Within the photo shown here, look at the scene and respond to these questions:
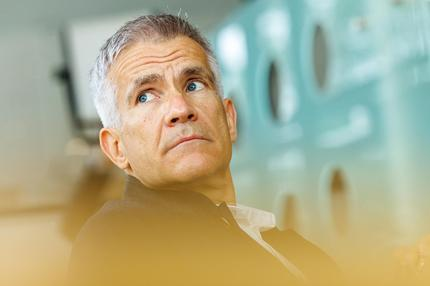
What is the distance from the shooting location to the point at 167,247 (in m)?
0.70

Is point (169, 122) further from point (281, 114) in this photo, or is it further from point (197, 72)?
point (281, 114)

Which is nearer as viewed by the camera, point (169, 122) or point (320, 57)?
point (169, 122)

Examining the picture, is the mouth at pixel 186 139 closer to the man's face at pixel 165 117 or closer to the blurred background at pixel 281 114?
the man's face at pixel 165 117

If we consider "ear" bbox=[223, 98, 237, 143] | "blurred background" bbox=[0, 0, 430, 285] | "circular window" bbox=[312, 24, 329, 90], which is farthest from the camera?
"circular window" bbox=[312, 24, 329, 90]

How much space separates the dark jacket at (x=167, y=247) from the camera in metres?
0.66

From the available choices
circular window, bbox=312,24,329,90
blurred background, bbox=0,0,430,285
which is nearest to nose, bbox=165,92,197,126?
blurred background, bbox=0,0,430,285

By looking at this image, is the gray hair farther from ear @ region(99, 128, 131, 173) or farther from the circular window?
the circular window

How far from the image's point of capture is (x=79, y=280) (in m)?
0.65

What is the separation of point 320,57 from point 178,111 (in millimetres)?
1647

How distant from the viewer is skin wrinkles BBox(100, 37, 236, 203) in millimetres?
714

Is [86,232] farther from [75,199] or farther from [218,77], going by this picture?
[75,199]

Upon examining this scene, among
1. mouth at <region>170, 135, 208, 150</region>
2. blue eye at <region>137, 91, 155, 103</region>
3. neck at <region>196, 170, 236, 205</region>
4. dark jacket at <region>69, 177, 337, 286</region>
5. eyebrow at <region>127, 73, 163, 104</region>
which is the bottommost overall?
dark jacket at <region>69, 177, 337, 286</region>

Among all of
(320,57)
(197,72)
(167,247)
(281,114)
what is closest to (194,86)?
(197,72)

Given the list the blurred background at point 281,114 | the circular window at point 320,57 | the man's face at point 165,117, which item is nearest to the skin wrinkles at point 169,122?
the man's face at point 165,117
